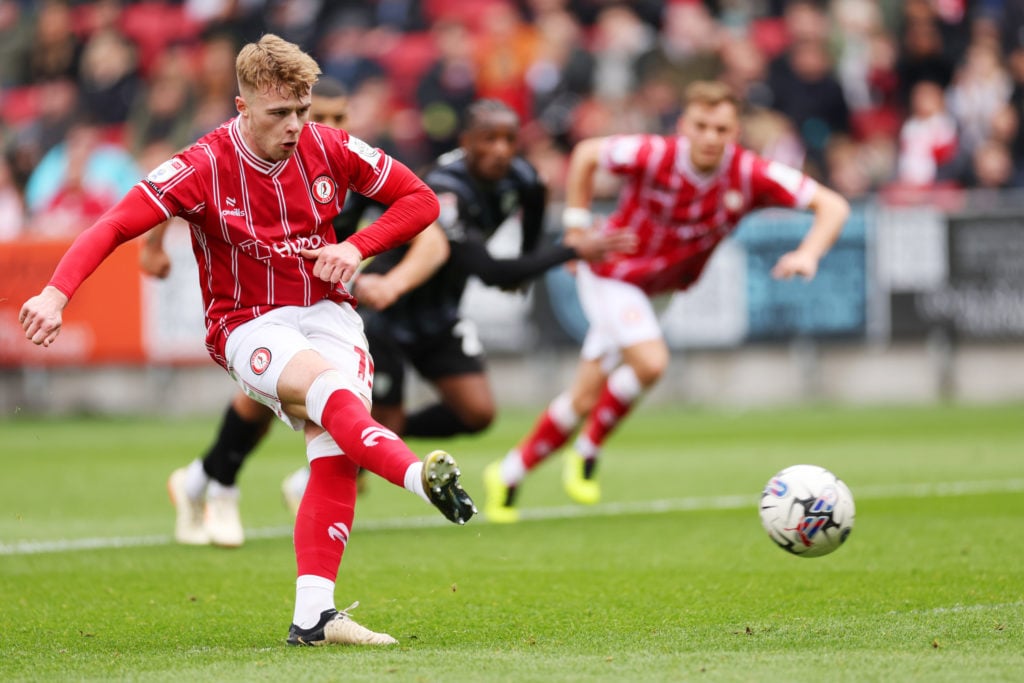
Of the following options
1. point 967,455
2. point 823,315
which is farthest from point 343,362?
point 823,315

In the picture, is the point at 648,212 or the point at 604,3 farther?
the point at 604,3

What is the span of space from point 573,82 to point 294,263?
12.5 metres

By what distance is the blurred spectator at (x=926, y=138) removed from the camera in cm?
1612

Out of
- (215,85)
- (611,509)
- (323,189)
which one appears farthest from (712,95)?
(215,85)

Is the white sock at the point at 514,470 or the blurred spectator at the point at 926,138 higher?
the blurred spectator at the point at 926,138

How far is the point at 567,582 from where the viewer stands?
6.44 metres

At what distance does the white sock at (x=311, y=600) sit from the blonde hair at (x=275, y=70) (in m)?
1.49

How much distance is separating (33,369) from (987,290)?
961 centimetres

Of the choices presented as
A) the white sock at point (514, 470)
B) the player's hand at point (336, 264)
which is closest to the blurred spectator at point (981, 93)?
the white sock at point (514, 470)

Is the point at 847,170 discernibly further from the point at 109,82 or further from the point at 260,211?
the point at 260,211

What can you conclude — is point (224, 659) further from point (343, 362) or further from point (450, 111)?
→ point (450, 111)

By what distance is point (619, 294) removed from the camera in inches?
366

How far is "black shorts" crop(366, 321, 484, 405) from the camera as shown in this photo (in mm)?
8758

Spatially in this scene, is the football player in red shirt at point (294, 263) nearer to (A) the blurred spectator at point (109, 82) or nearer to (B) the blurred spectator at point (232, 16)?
(B) the blurred spectator at point (232, 16)
